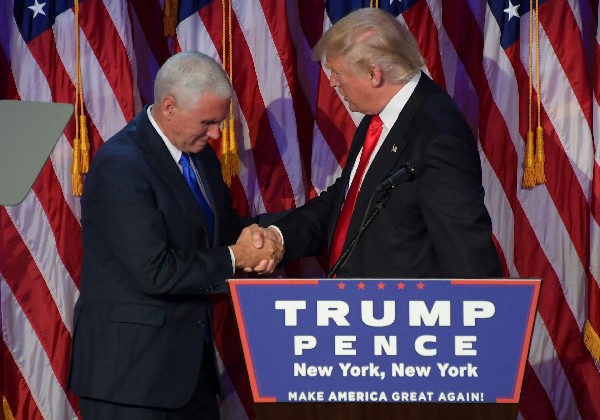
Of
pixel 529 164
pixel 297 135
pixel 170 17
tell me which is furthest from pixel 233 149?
pixel 529 164

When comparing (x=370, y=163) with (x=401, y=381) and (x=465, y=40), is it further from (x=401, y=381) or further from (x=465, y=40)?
(x=465, y=40)

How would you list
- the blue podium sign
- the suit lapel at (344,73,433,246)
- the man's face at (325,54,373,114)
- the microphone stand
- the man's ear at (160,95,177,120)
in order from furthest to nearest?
the man's ear at (160,95,177,120) → the man's face at (325,54,373,114) → the suit lapel at (344,73,433,246) → the microphone stand → the blue podium sign

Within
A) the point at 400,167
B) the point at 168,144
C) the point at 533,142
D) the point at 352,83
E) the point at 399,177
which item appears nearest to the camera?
the point at 399,177

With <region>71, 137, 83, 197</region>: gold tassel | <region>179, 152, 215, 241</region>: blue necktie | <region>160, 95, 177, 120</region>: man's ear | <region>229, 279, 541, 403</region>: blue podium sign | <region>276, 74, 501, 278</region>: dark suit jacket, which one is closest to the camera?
<region>229, 279, 541, 403</region>: blue podium sign

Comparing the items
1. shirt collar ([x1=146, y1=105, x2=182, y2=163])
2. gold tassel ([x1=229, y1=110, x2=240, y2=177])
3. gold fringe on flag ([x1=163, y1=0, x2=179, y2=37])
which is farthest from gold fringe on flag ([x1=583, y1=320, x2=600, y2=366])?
gold fringe on flag ([x1=163, y1=0, x2=179, y2=37])

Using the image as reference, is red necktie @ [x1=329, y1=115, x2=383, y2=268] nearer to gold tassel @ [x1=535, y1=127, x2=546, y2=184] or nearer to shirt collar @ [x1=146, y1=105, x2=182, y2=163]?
shirt collar @ [x1=146, y1=105, x2=182, y2=163]

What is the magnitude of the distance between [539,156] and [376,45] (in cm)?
109

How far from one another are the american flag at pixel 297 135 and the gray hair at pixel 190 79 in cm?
69

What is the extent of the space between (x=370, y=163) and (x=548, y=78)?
3.83 feet

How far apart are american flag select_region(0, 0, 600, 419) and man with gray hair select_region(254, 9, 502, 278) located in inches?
30.2

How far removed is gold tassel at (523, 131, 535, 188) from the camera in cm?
375

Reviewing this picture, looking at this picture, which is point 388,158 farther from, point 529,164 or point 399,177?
point 529,164

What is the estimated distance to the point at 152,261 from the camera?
2.93 metres

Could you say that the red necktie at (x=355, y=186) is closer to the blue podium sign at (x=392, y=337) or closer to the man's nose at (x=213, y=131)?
the man's nose at (x=213, y=131)
